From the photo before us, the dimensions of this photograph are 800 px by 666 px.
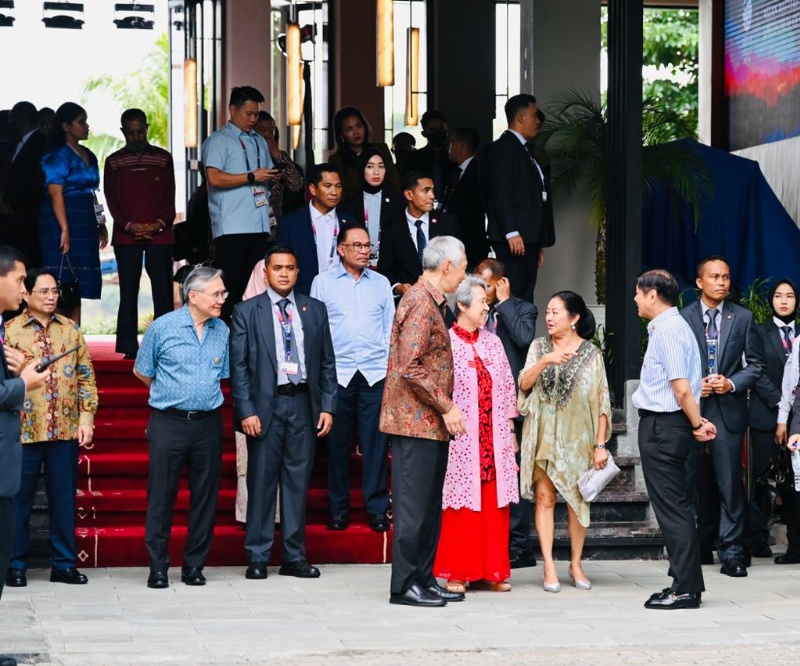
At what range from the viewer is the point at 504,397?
7434 mm

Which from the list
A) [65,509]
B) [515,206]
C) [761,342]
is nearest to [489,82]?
[515,206]

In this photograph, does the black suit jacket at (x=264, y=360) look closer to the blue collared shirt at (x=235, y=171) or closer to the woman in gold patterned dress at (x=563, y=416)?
the woman in gold patterned dress at (x=563, y=416)

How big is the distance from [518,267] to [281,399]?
2.27 m

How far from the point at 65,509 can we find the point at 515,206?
3428 mm

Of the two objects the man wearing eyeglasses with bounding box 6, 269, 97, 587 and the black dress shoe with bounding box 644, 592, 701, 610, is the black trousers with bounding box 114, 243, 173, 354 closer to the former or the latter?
the man wearing eyeglasses with bounding box 6, 269, 97, 587

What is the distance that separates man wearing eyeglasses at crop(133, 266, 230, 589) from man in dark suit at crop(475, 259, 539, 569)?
1.48 m

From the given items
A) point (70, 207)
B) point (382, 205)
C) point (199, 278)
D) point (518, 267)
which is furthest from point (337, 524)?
point (70, 207)

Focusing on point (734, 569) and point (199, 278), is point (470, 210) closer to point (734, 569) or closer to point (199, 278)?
point (199, 278)

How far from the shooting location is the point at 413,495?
272 inches

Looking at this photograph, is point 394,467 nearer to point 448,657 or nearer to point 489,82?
point 448,657

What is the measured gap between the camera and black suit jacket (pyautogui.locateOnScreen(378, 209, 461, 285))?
9.02 metres

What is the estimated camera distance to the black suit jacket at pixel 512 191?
9461 mm

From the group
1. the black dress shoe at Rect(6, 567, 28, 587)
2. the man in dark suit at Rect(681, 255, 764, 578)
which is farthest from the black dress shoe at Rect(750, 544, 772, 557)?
the black dress shoe at Rect(6, 567, 28, 587)

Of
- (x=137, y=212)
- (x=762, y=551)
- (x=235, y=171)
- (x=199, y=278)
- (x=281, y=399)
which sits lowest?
(x=762, y=551)
